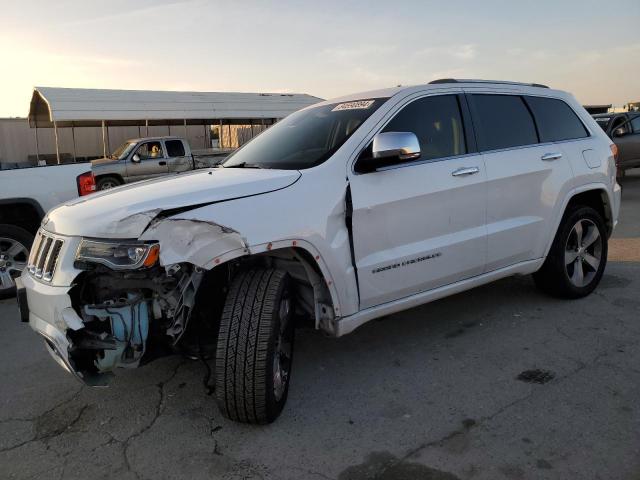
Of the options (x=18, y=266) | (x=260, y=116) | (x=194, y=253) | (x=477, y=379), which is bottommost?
(x=477, y=379)

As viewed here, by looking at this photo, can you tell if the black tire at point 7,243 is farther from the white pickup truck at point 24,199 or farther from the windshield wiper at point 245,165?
the windshield wiper at point 245,165

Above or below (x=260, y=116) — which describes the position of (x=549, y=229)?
below

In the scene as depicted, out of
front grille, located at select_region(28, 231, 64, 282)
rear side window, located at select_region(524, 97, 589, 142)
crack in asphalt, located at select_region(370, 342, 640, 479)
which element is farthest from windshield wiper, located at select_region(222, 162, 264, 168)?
rear side window, located at select_region(524, 97, 589, 142)

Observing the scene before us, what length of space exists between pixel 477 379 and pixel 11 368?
3.29 metres

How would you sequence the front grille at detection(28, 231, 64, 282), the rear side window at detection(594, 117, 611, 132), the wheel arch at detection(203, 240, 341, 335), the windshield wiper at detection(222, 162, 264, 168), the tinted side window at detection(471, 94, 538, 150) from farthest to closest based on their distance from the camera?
the rear side window at detection(594, 117, 611, 132)
the tinted side window at detection(471, 94, 538, 150)
the windshield wiper at detection(222, 162, 264, 168)
the wheel arch at detection(203, 240, 341, 335)
the front grille at detection(28, 231, 64, 282)

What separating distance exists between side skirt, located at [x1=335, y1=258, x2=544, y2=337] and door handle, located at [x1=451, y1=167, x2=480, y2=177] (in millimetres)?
749

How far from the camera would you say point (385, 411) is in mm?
3084

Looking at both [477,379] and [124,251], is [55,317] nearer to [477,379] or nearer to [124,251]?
[124,251]

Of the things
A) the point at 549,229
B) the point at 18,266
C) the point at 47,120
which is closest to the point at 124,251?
the point at 549,229

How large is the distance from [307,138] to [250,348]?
5.36ft

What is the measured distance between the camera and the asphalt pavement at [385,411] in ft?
8.55

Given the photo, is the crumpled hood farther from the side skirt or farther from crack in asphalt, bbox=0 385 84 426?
crack in asphalt, bbox=0 385 84 426

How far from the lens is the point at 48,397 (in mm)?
3475

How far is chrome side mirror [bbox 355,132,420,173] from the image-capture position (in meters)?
3.18
